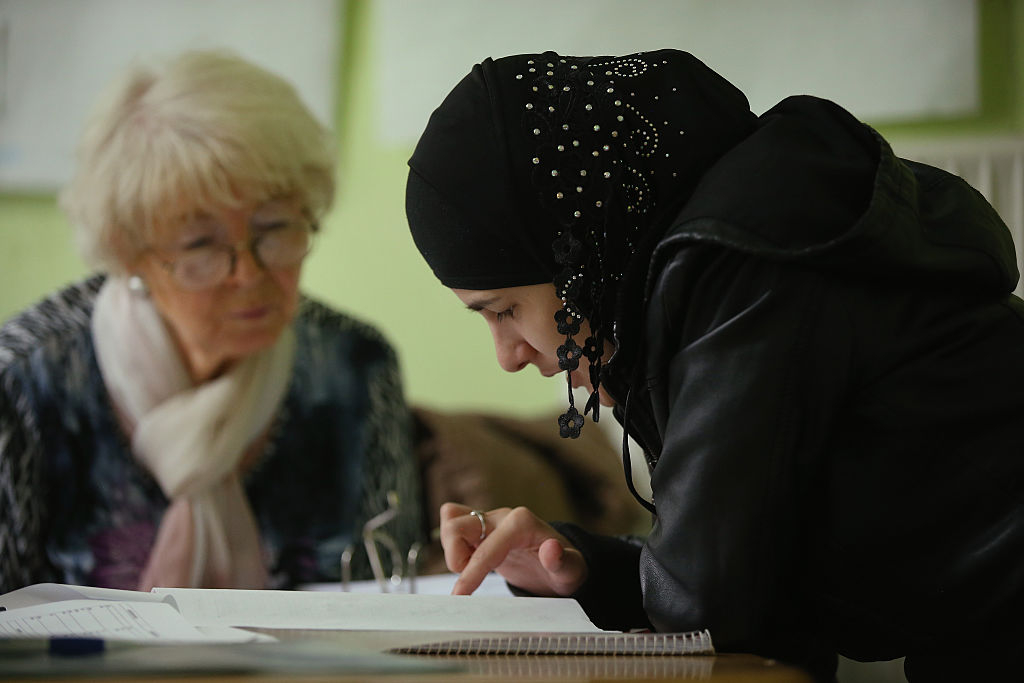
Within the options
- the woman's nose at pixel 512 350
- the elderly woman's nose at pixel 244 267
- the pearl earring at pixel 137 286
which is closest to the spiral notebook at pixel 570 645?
the woman's nose at pixel 512 350

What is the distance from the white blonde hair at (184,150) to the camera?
1.72 m

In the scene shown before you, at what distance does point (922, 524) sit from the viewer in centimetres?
84

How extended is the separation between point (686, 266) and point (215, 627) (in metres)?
0.45

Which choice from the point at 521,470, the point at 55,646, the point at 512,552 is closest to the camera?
the point at 55,646

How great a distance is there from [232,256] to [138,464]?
1.39 feet

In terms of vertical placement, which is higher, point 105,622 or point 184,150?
point 184,150

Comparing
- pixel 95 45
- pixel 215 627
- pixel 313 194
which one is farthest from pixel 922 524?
pixel 95 45

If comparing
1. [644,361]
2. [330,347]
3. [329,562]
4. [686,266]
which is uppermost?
[686,266]

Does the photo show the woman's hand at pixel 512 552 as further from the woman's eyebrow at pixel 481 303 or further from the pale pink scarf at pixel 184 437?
the pale pink scarf at pixel 184 437

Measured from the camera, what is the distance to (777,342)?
0.80 m

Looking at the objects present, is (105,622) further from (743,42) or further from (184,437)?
(743,42)

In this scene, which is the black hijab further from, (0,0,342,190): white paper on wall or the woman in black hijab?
(0,0,342,190): white paper on wall

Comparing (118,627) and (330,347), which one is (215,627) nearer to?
(118,627)

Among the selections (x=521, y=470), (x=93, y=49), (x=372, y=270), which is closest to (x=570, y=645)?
(x=521, y=470)
